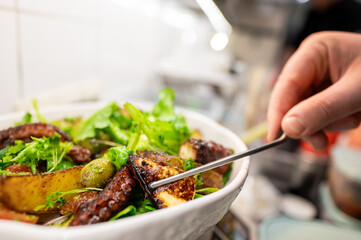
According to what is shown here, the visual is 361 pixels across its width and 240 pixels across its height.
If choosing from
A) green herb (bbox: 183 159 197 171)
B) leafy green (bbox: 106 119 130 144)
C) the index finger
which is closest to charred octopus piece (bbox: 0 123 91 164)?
leafy green (bbox: 106 119 130 144)

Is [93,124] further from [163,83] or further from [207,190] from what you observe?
[163,83]

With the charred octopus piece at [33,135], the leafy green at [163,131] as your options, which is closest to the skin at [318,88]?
the leafy green at [163,131]

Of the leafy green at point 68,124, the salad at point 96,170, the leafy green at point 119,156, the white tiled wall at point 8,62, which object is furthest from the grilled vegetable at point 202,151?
the white tiled wall at point 8,62

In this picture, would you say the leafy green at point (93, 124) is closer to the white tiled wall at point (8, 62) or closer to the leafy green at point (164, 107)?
the leafy green at point (164, 107)

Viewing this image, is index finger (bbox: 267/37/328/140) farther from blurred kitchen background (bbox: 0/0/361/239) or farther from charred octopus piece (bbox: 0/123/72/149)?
charred octopus piece (bbox: 0/123/72/149)

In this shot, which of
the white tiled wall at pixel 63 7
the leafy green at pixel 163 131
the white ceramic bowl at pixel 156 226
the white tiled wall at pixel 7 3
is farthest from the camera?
the white tiled wall at pixel 63 7

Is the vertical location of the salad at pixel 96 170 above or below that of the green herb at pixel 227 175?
above

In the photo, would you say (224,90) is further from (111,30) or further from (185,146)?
(185,146)

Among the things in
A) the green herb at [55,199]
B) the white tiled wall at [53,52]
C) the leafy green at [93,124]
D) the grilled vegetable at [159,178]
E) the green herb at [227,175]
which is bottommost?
the green herb at [227,175]

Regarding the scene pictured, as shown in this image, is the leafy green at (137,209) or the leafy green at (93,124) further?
the leafy green at (93,124)

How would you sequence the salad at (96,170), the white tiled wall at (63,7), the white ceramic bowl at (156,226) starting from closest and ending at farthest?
the white ceramic bowl at (156,226) < the salad at (96,170) < the white tiled wall at (63,7)
